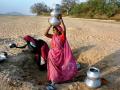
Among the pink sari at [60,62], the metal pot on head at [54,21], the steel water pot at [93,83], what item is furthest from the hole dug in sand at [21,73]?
the metal pot on head at [54,21]

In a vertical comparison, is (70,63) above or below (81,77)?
above

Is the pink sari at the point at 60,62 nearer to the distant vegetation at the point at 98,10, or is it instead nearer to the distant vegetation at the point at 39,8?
the distant vegetation at the point at 98,10

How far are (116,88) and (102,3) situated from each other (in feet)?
92.2

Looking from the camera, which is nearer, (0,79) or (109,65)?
Answer: (0,79)

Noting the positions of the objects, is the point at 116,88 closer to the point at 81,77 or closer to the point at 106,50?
the point at 81,77

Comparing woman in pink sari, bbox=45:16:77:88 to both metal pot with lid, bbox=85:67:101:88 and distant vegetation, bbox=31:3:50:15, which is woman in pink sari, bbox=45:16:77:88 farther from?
distant vegetation, bbox=31:3:50:15

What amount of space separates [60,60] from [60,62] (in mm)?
48

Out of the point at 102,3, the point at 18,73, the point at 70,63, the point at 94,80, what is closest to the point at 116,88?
the point at 94,80

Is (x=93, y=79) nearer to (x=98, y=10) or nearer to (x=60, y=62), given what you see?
(x=60, y=62)

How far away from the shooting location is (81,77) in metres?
7.41

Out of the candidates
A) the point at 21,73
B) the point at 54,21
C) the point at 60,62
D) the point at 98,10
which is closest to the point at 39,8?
the point at 98,10

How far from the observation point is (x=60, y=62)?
6.72m

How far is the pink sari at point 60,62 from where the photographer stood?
6621 millimetres

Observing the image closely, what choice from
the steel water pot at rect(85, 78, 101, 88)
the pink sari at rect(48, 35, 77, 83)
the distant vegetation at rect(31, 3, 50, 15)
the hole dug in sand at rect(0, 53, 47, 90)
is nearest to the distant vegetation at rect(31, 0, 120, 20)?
the distant vegetation at rect(31, 3, 50, 15)
